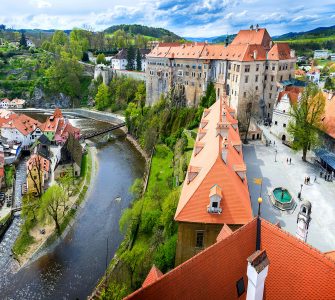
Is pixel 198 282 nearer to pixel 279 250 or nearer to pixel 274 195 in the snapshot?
pixel 279 250

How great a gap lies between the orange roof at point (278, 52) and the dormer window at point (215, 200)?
113 feet

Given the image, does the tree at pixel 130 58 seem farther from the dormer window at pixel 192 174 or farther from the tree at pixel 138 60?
the dormer window at pixel 192 174

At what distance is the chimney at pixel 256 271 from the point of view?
396 inches

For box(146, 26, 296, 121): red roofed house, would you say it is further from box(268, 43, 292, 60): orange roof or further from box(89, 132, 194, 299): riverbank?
box(89, 132, 194, 299): riverbank

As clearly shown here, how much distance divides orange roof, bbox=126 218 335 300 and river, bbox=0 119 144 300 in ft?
57.8

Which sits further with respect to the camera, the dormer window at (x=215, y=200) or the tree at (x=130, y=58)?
the tree at (x=130, y=58)

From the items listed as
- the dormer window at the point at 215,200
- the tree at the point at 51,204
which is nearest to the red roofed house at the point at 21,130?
the tree at the point at 51,204

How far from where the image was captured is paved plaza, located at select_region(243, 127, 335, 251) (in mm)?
23541

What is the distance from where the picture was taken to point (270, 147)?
40.5 metres

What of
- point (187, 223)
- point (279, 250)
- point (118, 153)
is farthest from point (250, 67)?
point (279, 250)

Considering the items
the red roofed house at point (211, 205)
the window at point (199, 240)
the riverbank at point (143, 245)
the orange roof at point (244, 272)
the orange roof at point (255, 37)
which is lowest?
the riverbank at point (143, 245)

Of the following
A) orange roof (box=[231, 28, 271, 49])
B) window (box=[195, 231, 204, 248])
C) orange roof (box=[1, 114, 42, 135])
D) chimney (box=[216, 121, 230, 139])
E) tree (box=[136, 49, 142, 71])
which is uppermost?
orange roof (box=[231, 28, 271, 49])

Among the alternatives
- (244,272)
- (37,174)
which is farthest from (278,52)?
(244,272)

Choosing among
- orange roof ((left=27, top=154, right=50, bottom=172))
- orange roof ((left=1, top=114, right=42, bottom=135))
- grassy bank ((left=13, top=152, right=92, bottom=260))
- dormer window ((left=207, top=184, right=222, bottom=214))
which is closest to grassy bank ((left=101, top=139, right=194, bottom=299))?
dormer window ((left=207, top=184, right=222, bottom=214))
